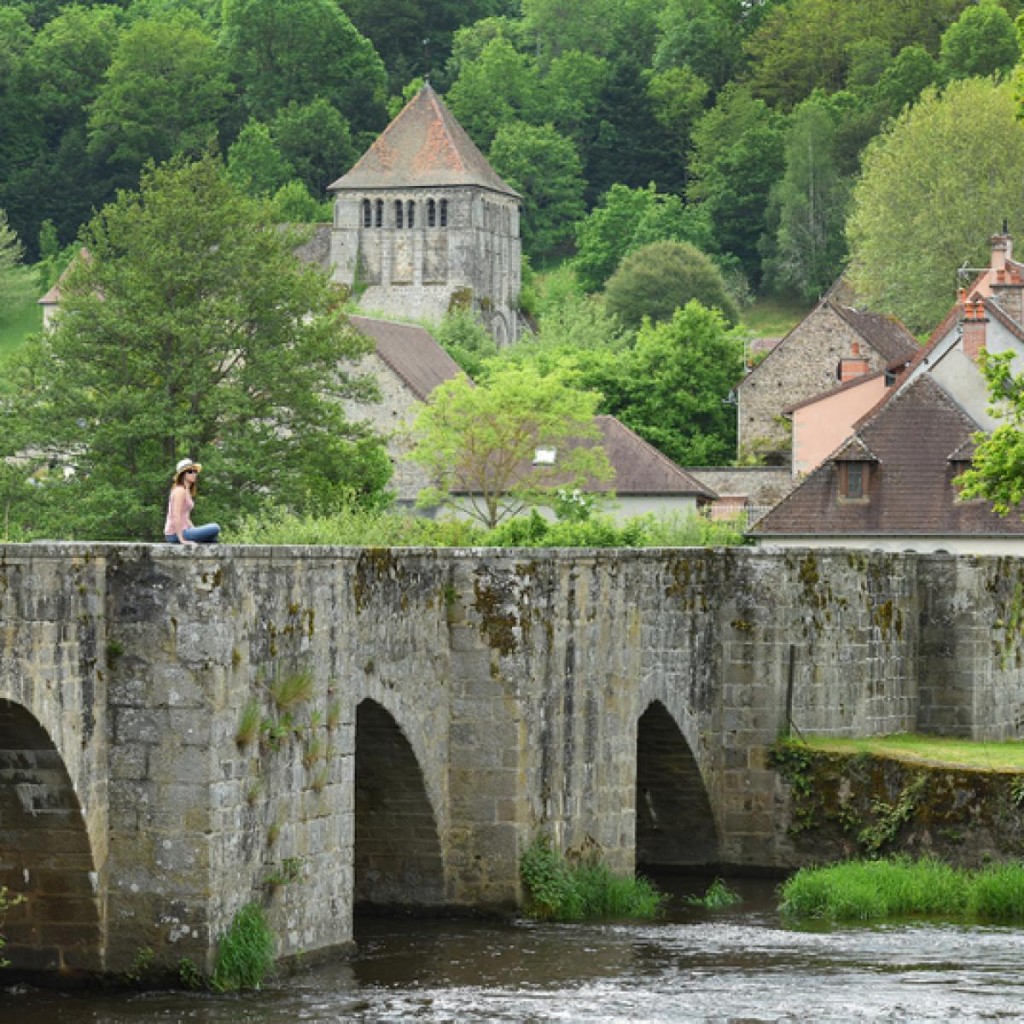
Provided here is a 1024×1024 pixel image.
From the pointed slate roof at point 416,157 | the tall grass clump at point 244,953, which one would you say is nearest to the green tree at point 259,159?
the pointed slate roof at point 416,157

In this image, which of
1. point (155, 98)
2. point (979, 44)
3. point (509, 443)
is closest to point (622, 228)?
point (979, 44)

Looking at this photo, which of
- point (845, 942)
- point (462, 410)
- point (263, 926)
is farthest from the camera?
point (462, 410)

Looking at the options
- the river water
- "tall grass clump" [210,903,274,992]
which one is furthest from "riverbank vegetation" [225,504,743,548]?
"tall grass clump" [210,903,274,992]

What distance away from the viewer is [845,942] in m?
26.2

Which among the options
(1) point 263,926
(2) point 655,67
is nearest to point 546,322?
(2) point 655,67

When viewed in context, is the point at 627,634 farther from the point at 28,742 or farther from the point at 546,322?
the point at 546,322

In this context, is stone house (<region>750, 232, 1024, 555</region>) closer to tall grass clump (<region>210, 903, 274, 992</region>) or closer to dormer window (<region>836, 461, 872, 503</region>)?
dormer window (<region>836, 461, 872, 503</region>)

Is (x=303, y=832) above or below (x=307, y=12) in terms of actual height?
below

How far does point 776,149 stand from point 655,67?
1925 cm

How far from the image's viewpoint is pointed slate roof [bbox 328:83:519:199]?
125688mm

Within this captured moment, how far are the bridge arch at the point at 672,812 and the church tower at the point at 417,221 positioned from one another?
93604 millimetres

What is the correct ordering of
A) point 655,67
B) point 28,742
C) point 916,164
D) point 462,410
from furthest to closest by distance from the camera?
point 655,67 < point 916,164 < point 462,410 < point 28,742

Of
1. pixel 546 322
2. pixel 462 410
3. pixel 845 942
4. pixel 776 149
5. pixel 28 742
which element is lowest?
pixel 845 942

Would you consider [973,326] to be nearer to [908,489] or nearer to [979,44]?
[908,489]
